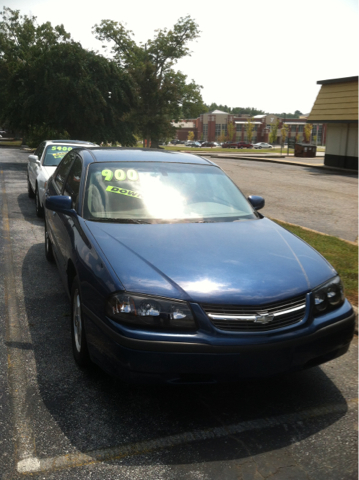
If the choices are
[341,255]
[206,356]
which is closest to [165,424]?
[206,356]

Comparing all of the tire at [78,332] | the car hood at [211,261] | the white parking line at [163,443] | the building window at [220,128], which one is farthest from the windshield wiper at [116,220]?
the building window at [220,128]

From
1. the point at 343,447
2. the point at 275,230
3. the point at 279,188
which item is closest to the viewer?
the point at 343,447

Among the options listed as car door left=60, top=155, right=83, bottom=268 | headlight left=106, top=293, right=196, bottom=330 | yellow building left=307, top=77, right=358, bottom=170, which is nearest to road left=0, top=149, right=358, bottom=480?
headlight left=106, top=293, right=196, bottom=330

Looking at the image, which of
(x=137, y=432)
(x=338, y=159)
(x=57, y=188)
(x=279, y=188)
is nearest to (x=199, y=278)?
(x=137, y=432)

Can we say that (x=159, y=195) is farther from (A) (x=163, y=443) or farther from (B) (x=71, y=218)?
(A) (x=163, y=443)

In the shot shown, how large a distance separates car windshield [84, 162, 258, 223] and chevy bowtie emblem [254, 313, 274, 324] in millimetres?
1494

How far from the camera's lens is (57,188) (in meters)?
6.09

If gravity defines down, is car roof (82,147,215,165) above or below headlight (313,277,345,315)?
above

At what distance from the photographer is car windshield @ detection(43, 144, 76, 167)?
11.1 meters

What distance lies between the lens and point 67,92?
2931 centimetres

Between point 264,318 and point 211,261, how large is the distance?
0.58 m

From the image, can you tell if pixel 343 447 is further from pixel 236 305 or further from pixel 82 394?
pixel 82 394

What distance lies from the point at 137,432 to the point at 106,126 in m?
30.4

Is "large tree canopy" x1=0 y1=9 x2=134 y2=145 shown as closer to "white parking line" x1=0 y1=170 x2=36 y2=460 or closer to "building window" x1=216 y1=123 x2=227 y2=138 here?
"white parking line" x1=0 y1=170 x2=36 y2=460
